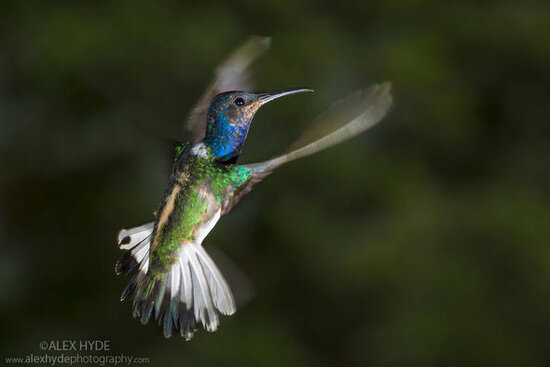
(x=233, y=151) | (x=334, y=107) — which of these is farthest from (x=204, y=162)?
(x=334, y=107)

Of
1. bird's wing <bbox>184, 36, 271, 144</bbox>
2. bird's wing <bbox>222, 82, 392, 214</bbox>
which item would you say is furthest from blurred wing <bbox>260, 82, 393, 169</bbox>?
bird's wing <bbox>184, 36, 271, 144</bbox>

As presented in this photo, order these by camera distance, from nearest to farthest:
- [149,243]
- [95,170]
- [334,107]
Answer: [334,107] < [149,243] < [95,170]

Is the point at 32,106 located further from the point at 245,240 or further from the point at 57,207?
the point at 245,240

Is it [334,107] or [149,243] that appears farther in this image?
[149,243]

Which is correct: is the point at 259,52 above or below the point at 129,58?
below

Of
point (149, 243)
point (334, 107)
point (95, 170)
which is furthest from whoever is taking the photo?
point (95, 170)

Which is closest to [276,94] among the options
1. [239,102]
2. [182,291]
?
[239,102]

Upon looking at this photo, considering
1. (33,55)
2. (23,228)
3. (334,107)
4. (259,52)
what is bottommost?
(334,107)

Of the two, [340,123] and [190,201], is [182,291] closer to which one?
[190,201]
